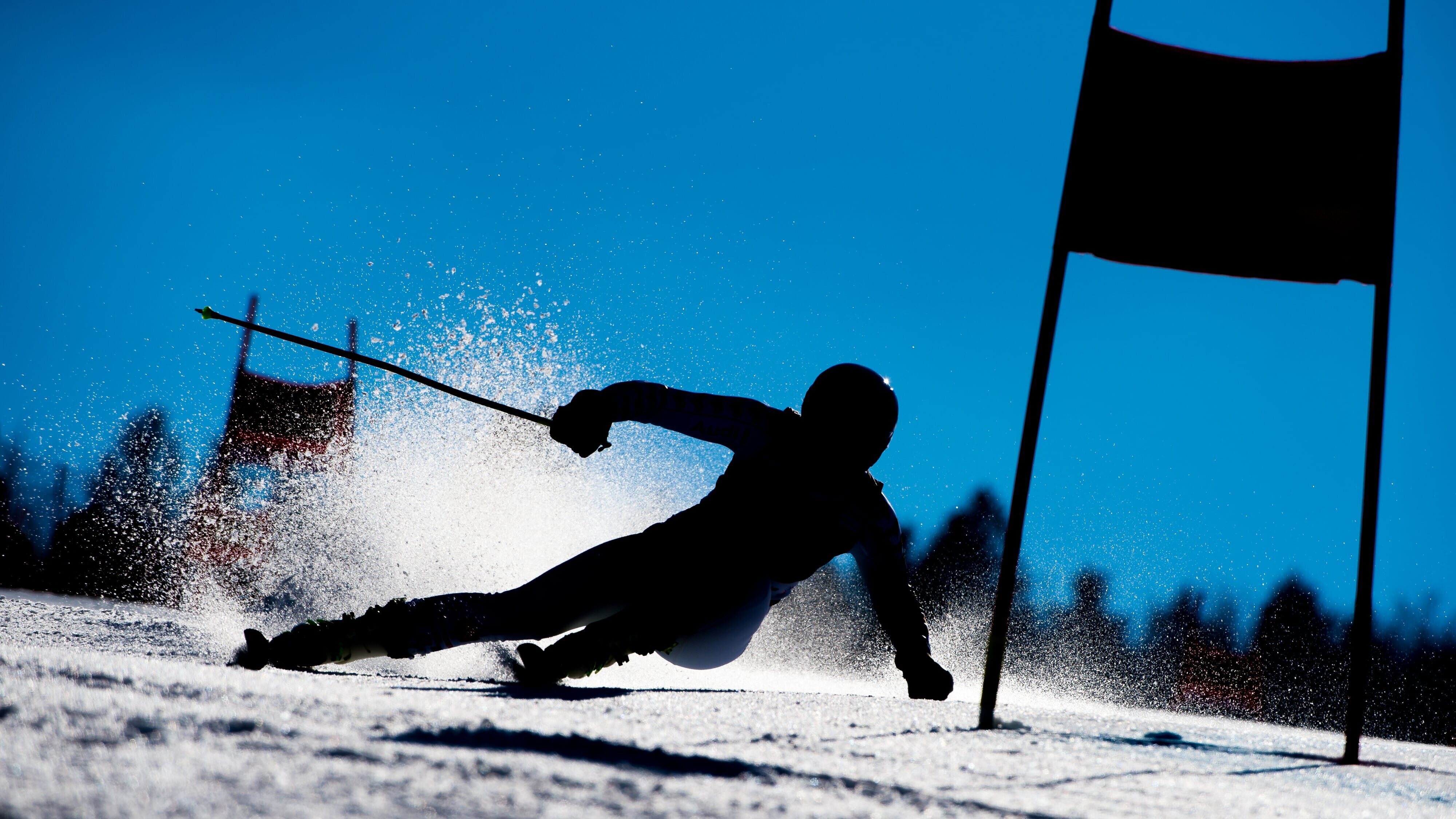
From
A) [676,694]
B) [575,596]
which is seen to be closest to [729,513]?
[575,596]

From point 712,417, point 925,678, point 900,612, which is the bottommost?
point 925,678

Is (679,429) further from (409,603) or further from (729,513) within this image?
(409,603)

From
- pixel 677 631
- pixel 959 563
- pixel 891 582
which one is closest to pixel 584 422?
pixel 677 631

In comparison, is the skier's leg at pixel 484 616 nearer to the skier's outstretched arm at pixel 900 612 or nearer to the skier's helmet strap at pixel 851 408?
the skier's helmet strap at pixel 851 408

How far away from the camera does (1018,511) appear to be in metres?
2.55

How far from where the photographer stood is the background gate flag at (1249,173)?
2.72 metres

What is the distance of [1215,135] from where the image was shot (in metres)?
2.84

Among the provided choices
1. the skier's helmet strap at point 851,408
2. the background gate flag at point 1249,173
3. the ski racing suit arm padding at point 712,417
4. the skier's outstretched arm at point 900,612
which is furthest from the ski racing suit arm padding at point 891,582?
the background gate flag at point 1249,173

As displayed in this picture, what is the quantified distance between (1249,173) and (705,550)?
213cm

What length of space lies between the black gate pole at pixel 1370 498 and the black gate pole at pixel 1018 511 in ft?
3.28

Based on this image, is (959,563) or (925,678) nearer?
(925,678)

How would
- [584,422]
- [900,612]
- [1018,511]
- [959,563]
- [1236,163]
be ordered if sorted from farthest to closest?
[959,563] → [900,612] → [584,422] → [1236,163] → [1018,511]

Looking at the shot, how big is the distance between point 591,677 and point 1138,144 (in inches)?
144

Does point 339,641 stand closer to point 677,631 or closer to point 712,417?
point 677,631
